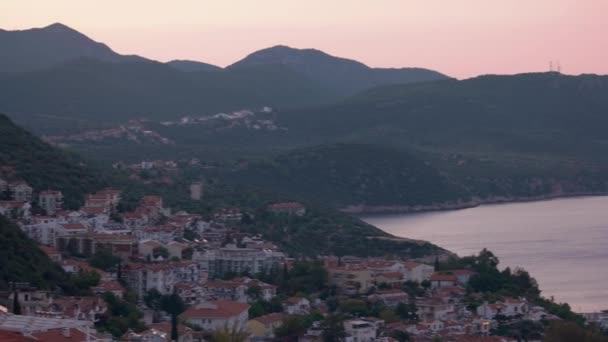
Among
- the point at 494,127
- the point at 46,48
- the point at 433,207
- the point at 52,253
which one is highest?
the point at 46,48

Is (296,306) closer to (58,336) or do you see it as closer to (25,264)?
(25,264)

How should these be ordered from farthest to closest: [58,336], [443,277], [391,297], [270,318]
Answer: [443,277] < [391,297] < [270,318] < [58,336]

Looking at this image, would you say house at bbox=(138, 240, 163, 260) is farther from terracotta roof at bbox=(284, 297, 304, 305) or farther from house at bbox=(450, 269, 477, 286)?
house at bbox=(450, 269, 477, 286)

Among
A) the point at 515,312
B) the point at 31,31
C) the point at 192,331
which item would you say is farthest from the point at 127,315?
the point at 31,31

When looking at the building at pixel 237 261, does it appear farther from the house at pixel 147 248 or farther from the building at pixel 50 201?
the building at pixel 50 201

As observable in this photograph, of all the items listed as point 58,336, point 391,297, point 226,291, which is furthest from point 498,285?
point 58,336

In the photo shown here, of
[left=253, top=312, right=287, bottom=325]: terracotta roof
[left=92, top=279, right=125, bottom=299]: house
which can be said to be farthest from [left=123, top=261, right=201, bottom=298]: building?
[left=253, top=312, right=287, bottom=325]: terracotta roof

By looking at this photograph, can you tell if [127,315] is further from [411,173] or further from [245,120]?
[245,120]
